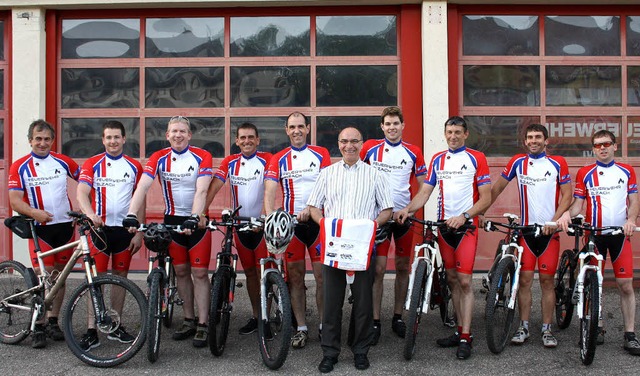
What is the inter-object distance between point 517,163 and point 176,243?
3162 millimetres

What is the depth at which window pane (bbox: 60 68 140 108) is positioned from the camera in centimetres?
861

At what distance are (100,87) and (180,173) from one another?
12.5 feet

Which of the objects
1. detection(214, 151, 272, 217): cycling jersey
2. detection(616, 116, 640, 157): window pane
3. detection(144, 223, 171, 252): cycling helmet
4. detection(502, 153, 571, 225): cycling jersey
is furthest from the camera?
detection(616, 116, 640, 157): window pane

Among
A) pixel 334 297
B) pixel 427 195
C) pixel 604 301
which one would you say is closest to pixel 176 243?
pixel 334 297

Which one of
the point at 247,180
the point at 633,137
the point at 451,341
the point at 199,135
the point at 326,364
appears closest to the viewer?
the point at 326,364

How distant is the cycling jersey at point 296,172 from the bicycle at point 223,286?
0.52 m

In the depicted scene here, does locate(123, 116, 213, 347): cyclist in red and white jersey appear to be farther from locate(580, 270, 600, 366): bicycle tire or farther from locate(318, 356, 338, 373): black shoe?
locate(580, 270, 600, 366): bicycle tire

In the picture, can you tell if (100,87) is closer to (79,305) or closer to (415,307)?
(79,305)

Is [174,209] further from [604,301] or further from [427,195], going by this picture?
[604,301]

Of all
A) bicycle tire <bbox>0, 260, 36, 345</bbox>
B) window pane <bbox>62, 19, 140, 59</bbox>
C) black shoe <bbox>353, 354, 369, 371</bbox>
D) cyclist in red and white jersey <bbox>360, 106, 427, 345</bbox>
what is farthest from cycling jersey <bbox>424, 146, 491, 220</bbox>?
window pane <bbox>62, 19, 140, 59</bbox>

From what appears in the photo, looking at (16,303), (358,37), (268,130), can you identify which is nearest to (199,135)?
(268,130)

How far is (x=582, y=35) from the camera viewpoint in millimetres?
8500

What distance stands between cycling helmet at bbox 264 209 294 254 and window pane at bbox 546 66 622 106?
5.21 m

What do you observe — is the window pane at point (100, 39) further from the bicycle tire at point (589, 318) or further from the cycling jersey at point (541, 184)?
the bicycle tire at point (589, 318)
